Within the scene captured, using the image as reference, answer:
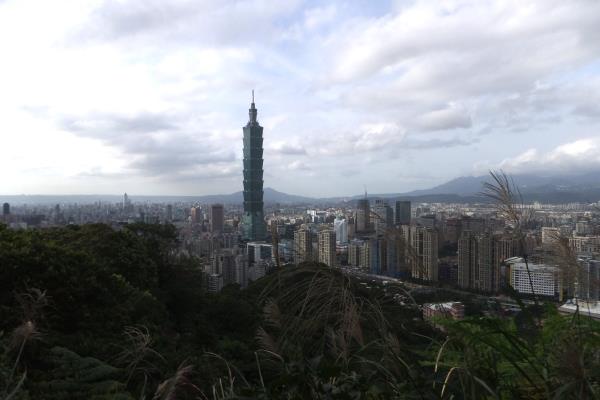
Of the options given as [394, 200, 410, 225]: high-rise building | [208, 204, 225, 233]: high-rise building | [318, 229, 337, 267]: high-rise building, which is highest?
[394, 200, 410, 225]: high-rise building

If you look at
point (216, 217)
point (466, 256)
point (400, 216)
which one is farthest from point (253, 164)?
point (400, 216)

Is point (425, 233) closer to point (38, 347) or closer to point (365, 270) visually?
point (365, 270)

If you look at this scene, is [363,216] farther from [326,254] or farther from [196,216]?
[196,216]

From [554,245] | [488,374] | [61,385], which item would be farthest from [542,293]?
[61,385]

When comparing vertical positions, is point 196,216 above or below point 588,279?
Result: below

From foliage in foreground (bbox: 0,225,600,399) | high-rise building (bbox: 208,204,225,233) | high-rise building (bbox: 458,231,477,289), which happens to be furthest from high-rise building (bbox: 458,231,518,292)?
high-rise building (bbox: 208,204,225,233)

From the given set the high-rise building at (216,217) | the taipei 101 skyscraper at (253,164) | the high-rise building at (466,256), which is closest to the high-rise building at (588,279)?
the high-rise building at (466,256)

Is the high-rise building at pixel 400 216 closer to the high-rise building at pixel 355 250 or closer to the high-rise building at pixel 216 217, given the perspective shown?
the high-rise building at pixel 355 250

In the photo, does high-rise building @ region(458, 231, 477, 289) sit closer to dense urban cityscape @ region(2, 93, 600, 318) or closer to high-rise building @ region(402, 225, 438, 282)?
dense urban cityscape @ region(2, 93, 600, 318)
